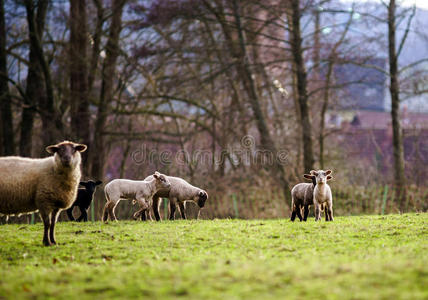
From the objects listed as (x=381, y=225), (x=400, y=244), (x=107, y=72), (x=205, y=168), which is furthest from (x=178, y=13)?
(x=400, y=244)

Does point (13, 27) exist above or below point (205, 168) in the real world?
above

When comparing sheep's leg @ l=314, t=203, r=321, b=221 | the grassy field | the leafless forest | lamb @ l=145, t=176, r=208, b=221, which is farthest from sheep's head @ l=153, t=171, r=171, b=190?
the leafless forest

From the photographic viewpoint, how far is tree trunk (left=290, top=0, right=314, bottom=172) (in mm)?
23516

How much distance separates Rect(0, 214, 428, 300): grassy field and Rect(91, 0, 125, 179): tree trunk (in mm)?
11225

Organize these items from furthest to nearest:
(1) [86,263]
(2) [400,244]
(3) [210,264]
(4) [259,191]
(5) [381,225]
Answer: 1. (4) [259,191]
2. (5) [381,225]
3. (2) [400,244]
4. (1) [86,263]
5. (3) [210,264]

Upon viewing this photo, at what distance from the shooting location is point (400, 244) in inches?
381

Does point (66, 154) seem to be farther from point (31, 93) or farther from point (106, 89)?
point (31, 93)

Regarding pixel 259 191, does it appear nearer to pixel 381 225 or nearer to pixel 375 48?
pixel 375 48

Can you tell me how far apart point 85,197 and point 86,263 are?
6.80m

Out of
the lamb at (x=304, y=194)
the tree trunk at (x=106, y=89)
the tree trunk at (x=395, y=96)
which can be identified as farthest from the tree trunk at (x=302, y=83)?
the lamb at (x=304, y=194)

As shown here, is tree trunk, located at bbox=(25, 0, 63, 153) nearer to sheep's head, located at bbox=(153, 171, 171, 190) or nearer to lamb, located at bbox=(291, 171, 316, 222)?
sheep's head, located at bbox=(153, 171, 171, 190)

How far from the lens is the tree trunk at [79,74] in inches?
953

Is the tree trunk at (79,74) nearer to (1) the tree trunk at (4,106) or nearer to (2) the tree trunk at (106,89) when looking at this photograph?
(2) the tree trunk at (106,89)

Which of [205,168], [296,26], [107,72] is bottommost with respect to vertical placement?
[205,168]
